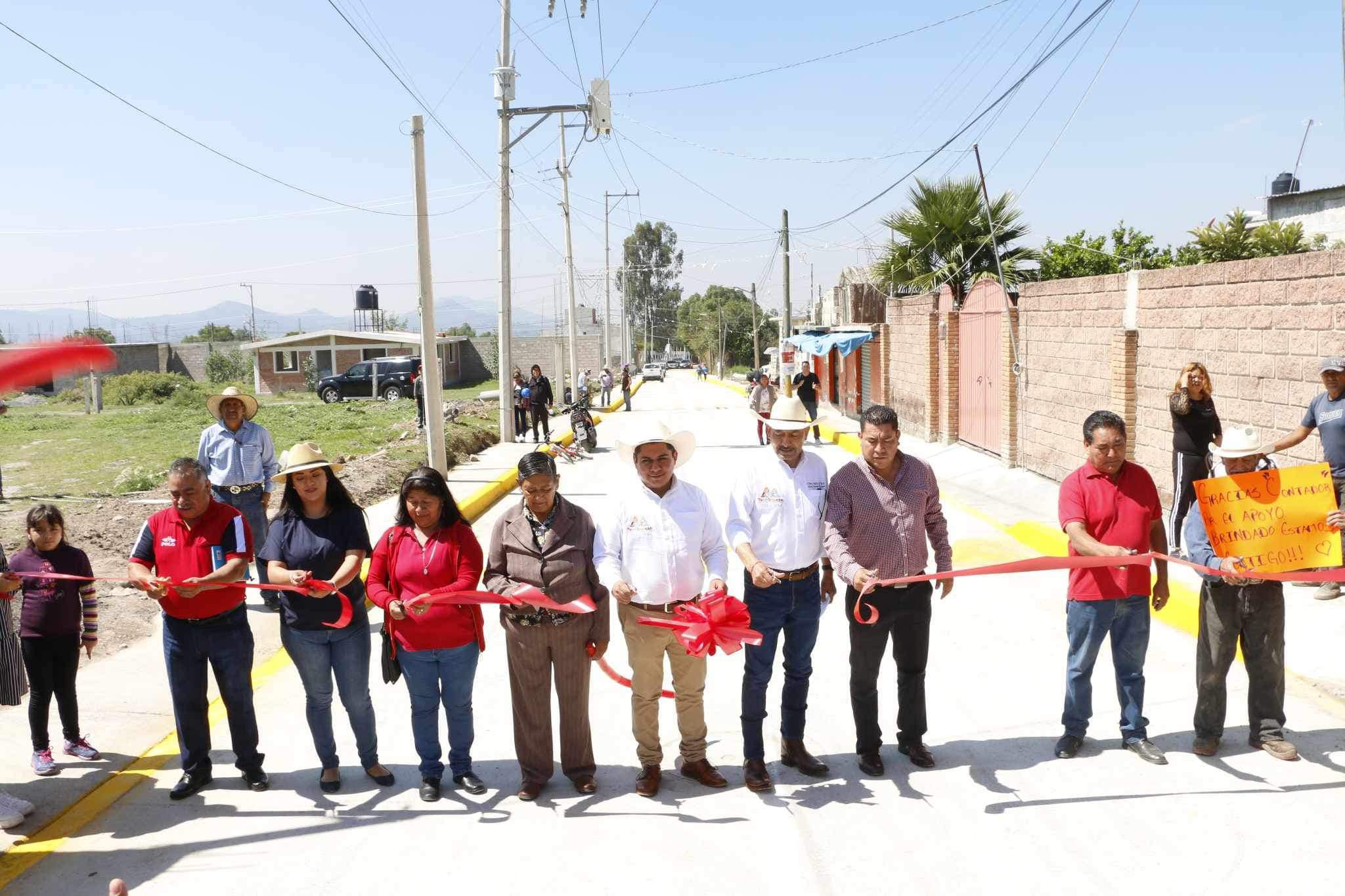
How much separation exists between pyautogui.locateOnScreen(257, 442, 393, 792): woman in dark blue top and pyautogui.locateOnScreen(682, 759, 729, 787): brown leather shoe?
1.51m

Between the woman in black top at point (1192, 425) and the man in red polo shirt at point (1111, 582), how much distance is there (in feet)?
12.2

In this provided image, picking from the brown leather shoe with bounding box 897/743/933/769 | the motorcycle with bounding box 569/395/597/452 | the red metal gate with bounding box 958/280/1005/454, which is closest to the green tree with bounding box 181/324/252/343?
the motorcycle with bounding box 569/395/597/452

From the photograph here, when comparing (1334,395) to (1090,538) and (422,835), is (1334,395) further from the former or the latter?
(422,835)

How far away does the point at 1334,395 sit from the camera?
25.3ft

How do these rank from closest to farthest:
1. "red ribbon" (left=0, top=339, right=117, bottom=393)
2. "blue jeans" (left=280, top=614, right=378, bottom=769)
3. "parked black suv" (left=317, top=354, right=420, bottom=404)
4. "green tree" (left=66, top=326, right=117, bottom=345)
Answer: "red ribbon" (left=0, top=339, right=117, bottom=393)
"green tree" (left=66, top=326, right=117, bottom=345)
"blue jeans" (left=280, top=614, right=378, bottom=769)
"parked black suv" (left=317, top=354, right=420, bottom=404)

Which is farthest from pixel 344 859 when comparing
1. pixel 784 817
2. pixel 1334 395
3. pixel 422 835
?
pixel 1334 395

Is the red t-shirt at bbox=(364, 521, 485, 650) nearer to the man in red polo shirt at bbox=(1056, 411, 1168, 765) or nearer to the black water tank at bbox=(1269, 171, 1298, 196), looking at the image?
the man in red polo shirt at bbox=(1056, 411, 1168, 765)

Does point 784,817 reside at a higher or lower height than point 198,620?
lower

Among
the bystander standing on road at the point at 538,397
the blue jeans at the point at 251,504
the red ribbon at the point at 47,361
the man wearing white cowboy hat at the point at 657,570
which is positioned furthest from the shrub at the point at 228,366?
the red ribbon at the point at 47,361

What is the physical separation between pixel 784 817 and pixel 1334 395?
555 cm

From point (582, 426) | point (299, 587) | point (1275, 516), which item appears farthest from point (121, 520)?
point (1275, 516)

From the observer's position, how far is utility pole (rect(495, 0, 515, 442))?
23.4 meters

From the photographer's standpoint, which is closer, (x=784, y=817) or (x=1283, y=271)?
(x=784, y=817)

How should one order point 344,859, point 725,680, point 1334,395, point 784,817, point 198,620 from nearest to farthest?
point 344,859, point 784,817, point 198,620, point 725,680, point 1334,395
